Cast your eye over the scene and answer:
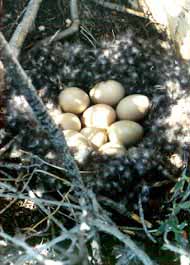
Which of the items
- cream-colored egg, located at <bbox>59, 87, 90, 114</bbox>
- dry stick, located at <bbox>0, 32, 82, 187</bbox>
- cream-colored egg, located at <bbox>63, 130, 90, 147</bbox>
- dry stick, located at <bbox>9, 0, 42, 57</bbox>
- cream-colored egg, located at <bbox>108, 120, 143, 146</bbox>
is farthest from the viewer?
dry stick, located at <bbox>9, 0, 42, 57</bbox>

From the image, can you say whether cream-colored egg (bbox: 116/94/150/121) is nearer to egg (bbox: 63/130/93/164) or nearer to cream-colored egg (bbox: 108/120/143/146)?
cream-colored egg (bbox: 108/120/143/146)

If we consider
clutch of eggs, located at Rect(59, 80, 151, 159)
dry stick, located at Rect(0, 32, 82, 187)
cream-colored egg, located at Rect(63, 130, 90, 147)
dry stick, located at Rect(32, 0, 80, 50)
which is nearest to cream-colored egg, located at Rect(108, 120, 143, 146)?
clutch of eggs, located at Rect(59, 80, 151, 159)

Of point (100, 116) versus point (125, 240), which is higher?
point (125, 240)

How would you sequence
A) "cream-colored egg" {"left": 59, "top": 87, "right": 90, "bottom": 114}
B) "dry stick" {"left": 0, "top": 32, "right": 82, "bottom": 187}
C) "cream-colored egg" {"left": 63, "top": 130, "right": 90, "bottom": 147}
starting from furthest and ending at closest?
1. "cream-colored egg" {"left": 59, "top": 87, "right": 90, "bottom": 114}
2. "cream-colored egg" {"left": 63, "top": 130, "right": 90, "bottom": 147}
3. "dry stick" {"left": 0, "top": 32, "right": 82, "bottom": 187}

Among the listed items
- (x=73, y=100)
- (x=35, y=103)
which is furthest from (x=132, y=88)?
(x=35, y=103)

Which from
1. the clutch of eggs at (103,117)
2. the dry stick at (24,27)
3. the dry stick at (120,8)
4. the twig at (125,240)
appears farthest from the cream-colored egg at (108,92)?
the twig at (125,240)

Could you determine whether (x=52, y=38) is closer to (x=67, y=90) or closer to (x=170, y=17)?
(x=67, y=90)

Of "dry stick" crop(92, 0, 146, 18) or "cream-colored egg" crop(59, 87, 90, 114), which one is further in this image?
"dry stick" crop(92, 0, 146, 18)

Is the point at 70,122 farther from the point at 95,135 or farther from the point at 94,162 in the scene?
the point at 94,162
